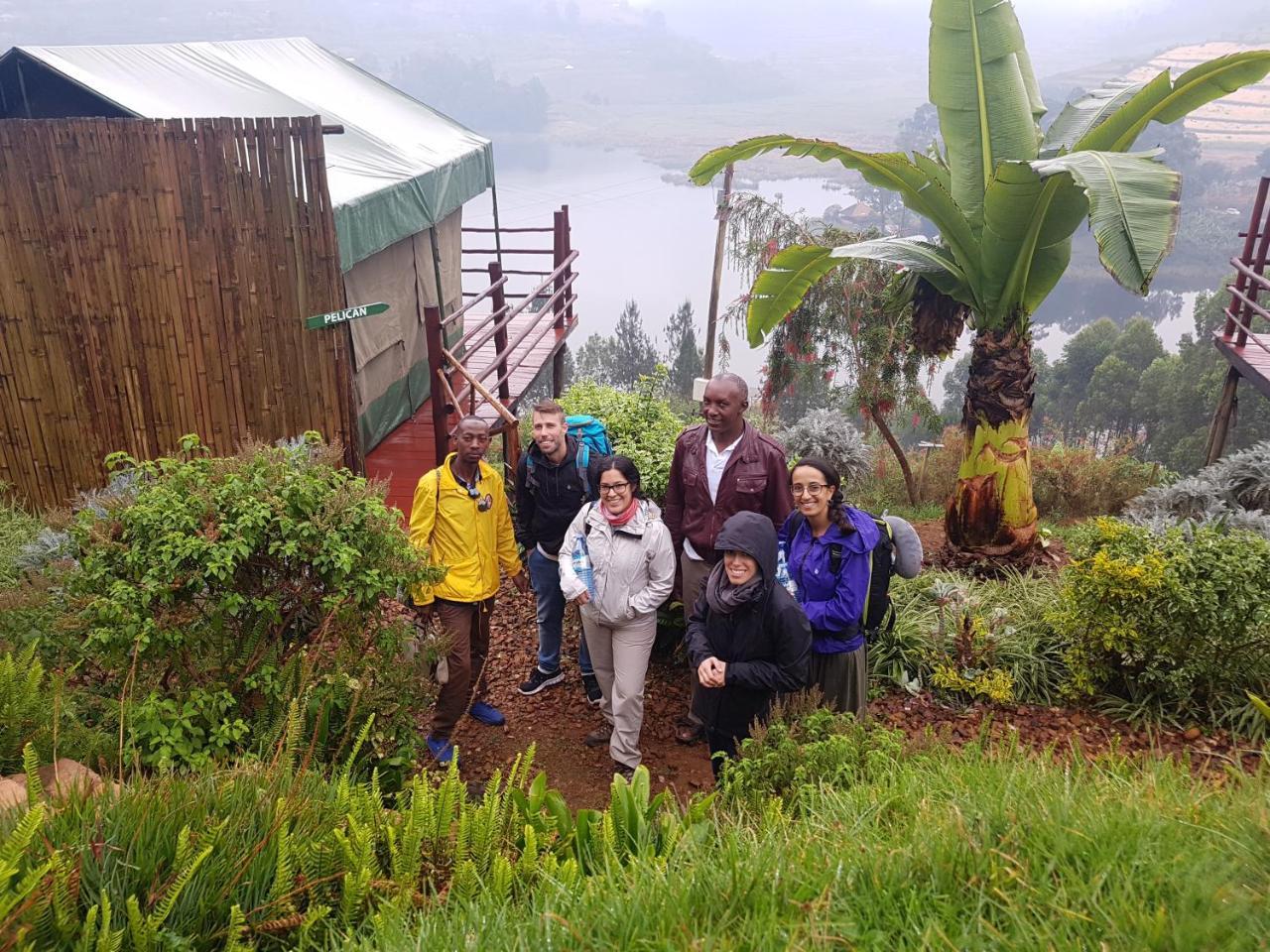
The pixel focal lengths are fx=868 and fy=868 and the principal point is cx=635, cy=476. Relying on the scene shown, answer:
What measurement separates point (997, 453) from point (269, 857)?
5.47 m

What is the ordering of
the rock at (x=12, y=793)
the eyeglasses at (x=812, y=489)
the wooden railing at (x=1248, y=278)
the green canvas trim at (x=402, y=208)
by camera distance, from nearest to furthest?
the rock at (x=12, y=793) < the eyeglasses at (x=812, y=489) < the green canvas trim at (x=402, y=208) < the wooden railing at (x=1248, y=278)

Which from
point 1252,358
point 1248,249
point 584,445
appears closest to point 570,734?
point 584,445

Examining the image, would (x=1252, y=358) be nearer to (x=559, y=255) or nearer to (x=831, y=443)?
(x=831, y=443)

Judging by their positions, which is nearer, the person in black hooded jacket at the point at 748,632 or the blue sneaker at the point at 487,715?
the person in black hooded jacket at the point at 748,632

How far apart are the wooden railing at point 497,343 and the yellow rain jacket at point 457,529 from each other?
4.58 feet

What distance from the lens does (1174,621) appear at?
4.25 meters

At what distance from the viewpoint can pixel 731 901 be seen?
76.8 inches

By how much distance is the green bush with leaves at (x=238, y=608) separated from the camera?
3.07m

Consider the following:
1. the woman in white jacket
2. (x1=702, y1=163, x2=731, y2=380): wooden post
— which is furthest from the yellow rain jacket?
(x1=702, y1=163, x2=731, y2=380): wooden post

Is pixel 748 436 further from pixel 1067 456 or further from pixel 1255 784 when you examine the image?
pixel 1067 456

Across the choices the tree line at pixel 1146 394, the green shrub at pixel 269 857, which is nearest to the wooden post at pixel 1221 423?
the green shrub at pixel 269 857

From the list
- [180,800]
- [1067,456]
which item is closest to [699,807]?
[180,800]

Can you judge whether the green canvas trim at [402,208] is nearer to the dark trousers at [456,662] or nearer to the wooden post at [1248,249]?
the dark trousers at [456,662]

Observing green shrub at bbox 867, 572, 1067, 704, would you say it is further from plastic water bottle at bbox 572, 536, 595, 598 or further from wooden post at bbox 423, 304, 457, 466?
wooden post at bbox 423, 304, 457, 466
